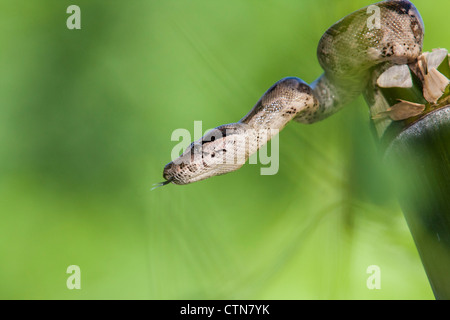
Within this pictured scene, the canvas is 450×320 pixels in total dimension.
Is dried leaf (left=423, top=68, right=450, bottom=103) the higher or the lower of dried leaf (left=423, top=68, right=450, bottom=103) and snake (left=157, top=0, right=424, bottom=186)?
the lower

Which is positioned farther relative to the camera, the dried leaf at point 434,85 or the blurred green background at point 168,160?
the blurred green background at point 168,160

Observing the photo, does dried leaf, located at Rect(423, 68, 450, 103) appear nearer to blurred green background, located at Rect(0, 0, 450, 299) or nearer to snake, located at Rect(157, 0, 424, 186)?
snake, located at Rect(157, 0, 424, 186)

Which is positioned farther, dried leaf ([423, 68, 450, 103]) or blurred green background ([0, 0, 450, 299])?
blurred green background ([0, 0, 450, 299])

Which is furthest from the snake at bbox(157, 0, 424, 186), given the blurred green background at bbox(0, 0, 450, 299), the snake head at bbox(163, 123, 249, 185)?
the blurred green background at bbox(0, 0, 450, 299)

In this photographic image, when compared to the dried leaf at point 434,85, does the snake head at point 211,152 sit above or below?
above

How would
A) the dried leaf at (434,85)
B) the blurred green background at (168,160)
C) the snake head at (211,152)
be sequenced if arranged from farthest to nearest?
the blurred green background at (168,160)
the snake head at (211,152)
the dried leaf at (434,85)

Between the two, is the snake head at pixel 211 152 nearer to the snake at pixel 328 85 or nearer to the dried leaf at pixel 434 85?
the snake at pixel 328 85

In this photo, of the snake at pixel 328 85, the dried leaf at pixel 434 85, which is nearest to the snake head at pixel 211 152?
the snake at pixel 328 85

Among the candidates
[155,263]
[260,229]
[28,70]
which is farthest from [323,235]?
[28,70]
